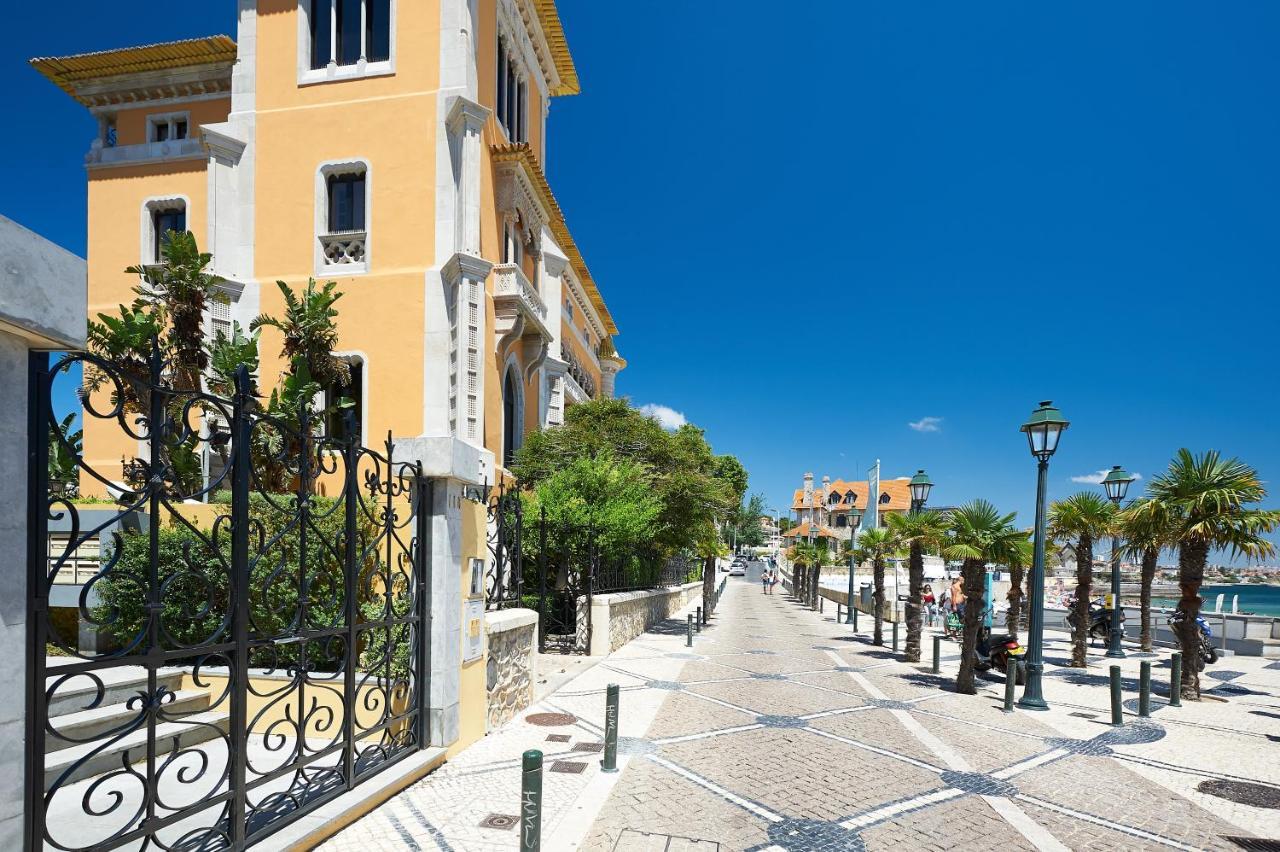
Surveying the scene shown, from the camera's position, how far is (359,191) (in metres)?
18.5

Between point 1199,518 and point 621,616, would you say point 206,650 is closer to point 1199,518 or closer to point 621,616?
point 621,616

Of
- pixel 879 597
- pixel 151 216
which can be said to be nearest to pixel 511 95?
pixel 151 216

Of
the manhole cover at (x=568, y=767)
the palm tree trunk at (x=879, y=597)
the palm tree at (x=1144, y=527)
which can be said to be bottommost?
the palm tree trunk at (x=879, y=597)

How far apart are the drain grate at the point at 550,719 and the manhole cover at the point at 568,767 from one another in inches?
57.9

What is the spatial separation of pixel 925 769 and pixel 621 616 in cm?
991

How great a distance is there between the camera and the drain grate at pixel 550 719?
897 cm

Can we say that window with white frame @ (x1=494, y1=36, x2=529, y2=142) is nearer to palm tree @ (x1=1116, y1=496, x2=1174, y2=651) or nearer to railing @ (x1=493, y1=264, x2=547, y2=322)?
railing @ (x1=493, y1=264, x2=547, y2=322)

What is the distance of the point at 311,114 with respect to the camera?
18.4 meters

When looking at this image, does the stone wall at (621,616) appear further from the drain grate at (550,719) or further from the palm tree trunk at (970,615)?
the palm tree trunk at (970,615)

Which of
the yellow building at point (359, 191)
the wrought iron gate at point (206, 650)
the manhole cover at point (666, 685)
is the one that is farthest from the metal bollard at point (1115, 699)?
the yellow building at point (359, 191)

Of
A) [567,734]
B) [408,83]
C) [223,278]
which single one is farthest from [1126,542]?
[223,278]

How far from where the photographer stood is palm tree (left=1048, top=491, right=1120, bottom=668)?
1591 centimetres

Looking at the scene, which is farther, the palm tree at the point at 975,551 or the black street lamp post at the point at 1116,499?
the black street lamp post at the point at 1116,499

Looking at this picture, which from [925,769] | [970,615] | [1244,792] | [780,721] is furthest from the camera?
[970,615]
